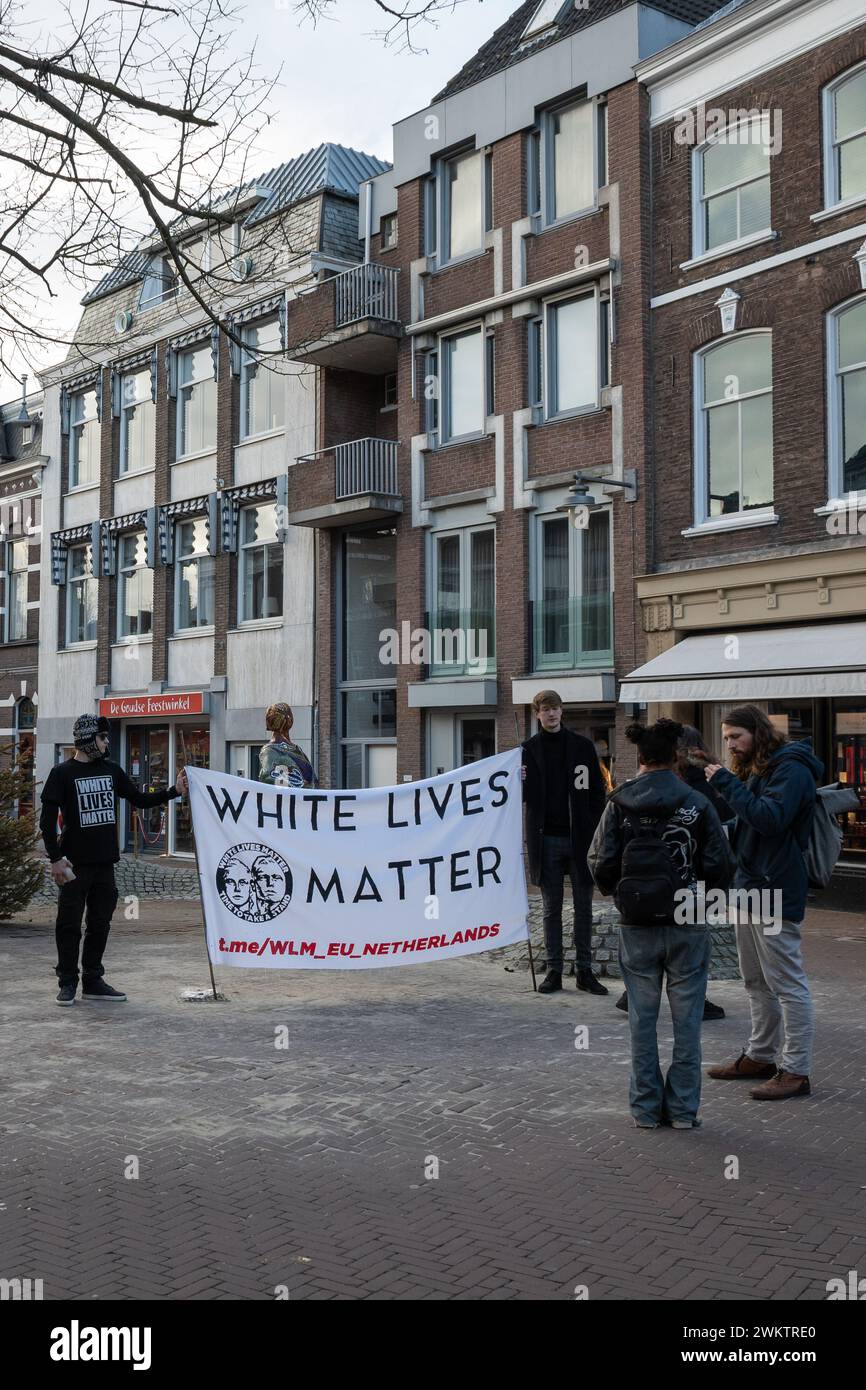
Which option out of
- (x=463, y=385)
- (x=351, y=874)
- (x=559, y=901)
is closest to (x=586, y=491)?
(x=463, y=385)

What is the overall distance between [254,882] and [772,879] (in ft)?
12.6

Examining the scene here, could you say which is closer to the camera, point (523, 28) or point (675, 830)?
point (675, 830)

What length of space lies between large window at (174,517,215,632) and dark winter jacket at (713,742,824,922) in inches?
845

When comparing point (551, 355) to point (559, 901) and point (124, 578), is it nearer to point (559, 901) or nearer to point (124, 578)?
point (559, 901)

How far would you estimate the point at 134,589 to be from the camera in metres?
30.1

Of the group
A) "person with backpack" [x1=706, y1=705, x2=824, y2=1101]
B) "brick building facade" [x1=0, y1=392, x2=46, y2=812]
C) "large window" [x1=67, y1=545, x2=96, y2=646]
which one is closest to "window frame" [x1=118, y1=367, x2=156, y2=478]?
"large window" [x1=67, y1=545, x2=96, y2=646]

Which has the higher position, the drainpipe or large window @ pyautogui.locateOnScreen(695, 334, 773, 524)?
the drainpipe

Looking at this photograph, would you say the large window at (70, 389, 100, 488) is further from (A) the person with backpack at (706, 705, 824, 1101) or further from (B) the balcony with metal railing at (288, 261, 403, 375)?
(A) the person with backpack at (706, 705, 824, 1101)

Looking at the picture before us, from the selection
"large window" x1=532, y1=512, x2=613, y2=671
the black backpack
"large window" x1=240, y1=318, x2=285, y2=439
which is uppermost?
"large window" x1=240, y1=318, x2=285, y2=439

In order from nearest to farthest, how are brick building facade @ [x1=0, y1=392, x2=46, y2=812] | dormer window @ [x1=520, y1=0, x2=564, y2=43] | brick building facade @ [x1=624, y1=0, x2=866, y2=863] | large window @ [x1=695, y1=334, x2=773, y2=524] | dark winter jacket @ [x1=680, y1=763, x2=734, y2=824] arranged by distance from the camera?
dark winter jacket @ [x1=680, y1=763, x2=734, y2=824], brick building facade @ [x1=624, y1=0, x2=866, y2=863], large window @ [x1=695, y1=334, x2=773, y2=524], dormer window @ [x1=520, y1=0, x2=564, y2=43], brick building facade @ [x1=0, y1=392, x2=46, y2=812]

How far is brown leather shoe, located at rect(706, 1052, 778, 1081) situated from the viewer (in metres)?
7.24

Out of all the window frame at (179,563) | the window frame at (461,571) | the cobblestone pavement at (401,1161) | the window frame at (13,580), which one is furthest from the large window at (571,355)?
the window frame at (13,580)

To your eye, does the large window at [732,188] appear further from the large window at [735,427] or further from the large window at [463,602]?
the large window at [463,602]

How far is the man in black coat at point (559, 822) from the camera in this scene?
32.1 ft
